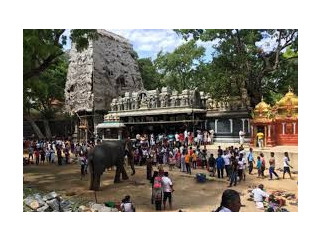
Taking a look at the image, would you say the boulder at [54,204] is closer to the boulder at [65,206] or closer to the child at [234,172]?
the boulder at [65,206]

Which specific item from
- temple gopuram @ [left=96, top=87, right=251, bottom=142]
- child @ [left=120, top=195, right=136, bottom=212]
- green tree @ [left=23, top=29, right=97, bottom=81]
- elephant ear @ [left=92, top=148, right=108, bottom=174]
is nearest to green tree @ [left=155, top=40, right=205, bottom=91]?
temple gopuram @ [left=96, top=87, right=251, bottom=142]

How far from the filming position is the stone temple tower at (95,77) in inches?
653

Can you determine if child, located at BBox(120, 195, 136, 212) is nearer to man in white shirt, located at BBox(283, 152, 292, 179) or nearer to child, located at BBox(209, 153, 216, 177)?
child, located at BBox(209, 153, 216, 177)

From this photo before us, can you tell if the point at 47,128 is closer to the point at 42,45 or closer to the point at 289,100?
the point at 42,45

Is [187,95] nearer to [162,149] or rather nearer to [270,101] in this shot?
[270,101]

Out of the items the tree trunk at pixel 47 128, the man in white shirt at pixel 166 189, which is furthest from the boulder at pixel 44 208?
the tree trunk at pixel 47 128

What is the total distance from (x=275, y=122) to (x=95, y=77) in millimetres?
9899

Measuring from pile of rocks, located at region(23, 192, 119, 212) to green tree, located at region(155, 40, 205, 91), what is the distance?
4511mm

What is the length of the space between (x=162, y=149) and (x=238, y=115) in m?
3.58

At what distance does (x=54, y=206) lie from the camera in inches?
288

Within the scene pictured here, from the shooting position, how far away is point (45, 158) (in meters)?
11.4

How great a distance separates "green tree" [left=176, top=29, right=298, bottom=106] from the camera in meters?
9.19

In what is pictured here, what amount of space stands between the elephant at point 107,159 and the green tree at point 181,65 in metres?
2.93
